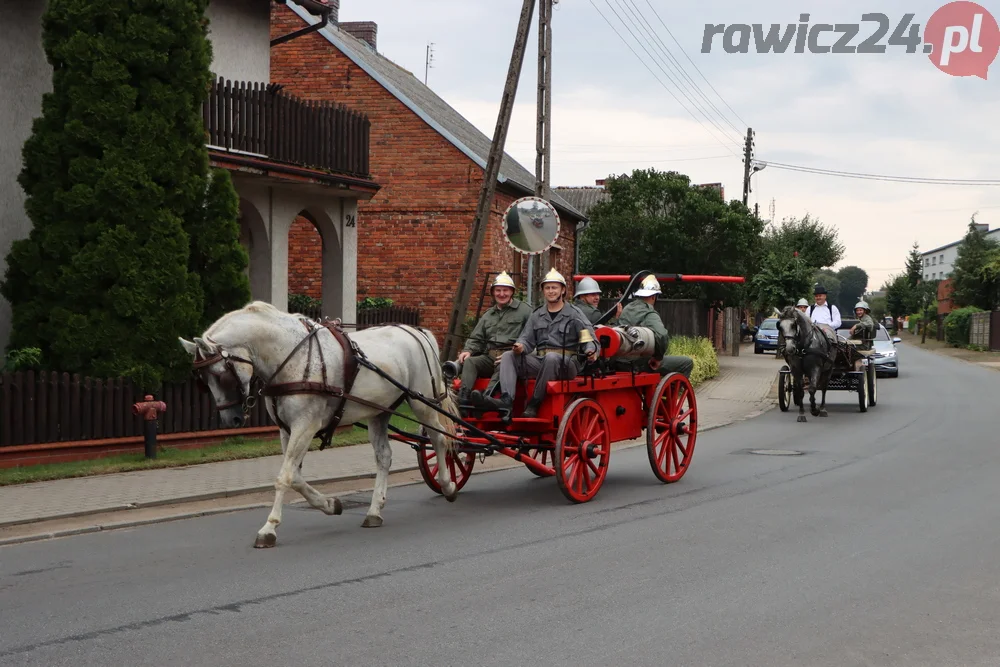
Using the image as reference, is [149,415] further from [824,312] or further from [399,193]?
[399,193]

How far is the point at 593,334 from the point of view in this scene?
32.0ft

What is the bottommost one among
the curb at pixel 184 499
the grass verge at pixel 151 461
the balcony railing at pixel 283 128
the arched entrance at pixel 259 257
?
the curb at pixel 184 499

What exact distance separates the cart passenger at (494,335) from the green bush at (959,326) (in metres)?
53.5

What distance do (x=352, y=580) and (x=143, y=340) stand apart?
6798 mm

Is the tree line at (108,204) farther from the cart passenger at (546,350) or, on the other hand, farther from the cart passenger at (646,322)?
the cart passenger at (646,322)

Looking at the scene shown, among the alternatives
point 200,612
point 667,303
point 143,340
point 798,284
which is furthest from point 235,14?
point 798,284

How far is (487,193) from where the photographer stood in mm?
15555

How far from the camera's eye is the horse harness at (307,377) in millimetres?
7648

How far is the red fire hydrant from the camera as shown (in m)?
11.5

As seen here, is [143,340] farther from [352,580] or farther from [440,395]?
[352,580]

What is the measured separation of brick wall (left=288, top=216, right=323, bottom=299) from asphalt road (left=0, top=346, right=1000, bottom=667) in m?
16.0

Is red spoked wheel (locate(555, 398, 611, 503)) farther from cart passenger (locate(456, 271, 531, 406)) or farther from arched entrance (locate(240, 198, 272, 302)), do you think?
arched entrance (locate(240, 198, 272, 302))

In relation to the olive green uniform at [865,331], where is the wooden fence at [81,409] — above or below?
below

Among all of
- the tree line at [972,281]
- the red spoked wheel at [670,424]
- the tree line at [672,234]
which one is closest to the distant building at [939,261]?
the tree line at [972,281]
